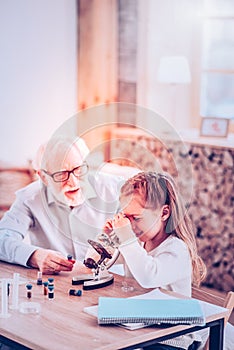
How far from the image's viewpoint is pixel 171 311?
82.8 inches

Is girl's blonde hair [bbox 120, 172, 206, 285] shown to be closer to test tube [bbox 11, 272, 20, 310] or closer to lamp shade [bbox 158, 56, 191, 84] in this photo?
test tube [bbox 11, 272, 20, 310]

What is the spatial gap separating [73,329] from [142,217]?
50 cm

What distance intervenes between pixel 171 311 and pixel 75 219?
84 centimetres

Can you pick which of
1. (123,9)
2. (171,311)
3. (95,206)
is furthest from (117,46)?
(171,311)

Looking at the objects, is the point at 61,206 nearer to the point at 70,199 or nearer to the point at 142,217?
the point at 70,199

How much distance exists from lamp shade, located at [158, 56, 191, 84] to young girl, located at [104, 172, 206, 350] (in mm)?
2090

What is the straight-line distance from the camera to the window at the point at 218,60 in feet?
15.1

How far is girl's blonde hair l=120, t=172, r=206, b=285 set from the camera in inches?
95.1

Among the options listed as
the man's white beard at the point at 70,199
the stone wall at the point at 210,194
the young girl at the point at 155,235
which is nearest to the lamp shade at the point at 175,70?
the stone wall at the point at 210,194

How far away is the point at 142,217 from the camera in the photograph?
2.40 metres

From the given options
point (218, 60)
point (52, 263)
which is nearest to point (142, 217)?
point (52, 263)

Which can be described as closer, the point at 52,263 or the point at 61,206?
the point at 52,263

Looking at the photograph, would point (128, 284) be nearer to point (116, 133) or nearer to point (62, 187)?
point (62, 187)

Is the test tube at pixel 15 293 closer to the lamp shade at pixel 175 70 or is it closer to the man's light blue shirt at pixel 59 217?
the man's light blue shirt at pixel 59 217
